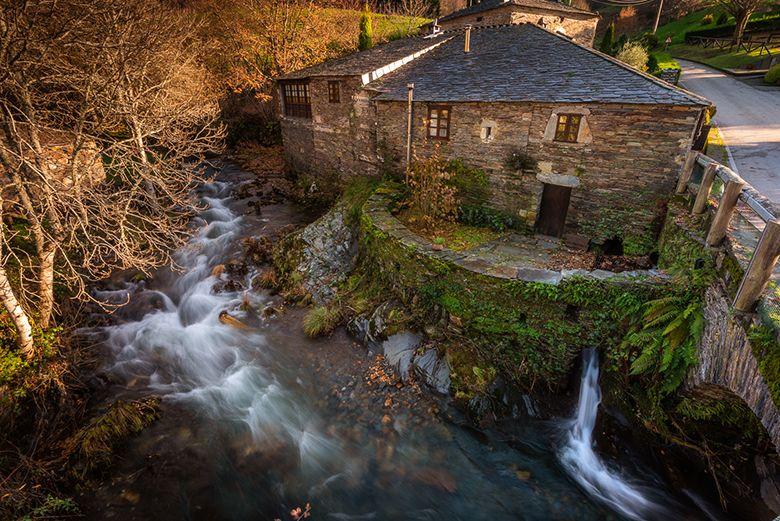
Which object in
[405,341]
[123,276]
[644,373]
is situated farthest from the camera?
[123,276]

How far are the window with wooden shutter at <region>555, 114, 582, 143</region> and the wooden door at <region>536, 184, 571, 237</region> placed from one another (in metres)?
1.33

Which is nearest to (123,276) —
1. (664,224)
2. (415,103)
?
(415,103)

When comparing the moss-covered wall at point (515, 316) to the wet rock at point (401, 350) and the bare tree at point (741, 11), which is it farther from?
the bare tree at point (741, 11)

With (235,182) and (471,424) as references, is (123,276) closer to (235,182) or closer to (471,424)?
(235,182)

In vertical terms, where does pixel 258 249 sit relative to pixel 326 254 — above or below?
below

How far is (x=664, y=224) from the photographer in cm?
889

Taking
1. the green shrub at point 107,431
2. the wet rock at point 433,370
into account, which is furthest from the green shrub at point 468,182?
the green shrub at point 107,431

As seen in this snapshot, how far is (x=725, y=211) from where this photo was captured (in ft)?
18.8

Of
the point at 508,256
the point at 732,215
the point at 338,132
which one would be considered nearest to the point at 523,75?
the point at 508,256

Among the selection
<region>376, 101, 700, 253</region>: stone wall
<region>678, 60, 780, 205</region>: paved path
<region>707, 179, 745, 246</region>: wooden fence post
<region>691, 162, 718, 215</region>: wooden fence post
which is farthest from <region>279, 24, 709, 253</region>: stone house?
<region>707, 179, 745, 246</region>: wooden fence post

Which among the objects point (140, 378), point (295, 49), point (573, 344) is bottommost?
point (140, 378)

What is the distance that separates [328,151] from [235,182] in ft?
23.4

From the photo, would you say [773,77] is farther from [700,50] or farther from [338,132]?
[338,132]

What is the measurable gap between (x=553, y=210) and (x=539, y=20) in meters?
18.4
